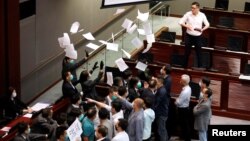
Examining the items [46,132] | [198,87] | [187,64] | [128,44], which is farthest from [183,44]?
[46,132]

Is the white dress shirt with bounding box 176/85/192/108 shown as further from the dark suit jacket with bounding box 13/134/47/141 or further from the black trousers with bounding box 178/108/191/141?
the dark suit jacket with bounding box 13/134/47/141

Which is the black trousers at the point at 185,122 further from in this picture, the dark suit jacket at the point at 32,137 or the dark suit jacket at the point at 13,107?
the dark suit jacket at the point at 32,137

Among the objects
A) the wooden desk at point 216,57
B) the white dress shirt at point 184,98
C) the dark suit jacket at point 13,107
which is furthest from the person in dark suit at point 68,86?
the wooden desk at point 216,57

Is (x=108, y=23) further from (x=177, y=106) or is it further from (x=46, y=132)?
(x=46, y=132)

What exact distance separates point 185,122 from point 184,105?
0.40 metres

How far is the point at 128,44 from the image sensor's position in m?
14.8

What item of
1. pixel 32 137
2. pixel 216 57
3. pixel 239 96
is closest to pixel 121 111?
pixel 32 137

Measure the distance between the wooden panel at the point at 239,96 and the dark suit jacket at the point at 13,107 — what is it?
449 centimetres

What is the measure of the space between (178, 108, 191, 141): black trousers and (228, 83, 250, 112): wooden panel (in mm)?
1573

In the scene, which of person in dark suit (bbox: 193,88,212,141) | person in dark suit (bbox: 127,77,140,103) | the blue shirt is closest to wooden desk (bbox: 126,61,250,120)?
person in dark suit (bbox: 193,88,212,141)

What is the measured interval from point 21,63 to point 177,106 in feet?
12.4

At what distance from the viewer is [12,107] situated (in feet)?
35.0

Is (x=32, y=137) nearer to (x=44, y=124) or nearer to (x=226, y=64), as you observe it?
(x=44, y=124)

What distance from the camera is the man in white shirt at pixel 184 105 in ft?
34.0
